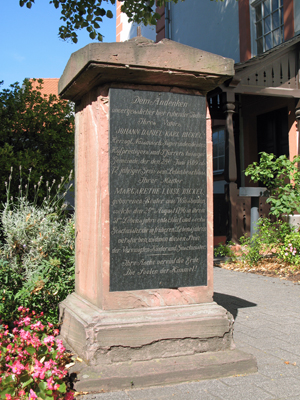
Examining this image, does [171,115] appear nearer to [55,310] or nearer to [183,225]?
[183,225]

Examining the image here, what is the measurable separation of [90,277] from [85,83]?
1.40 m

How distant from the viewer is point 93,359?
8.84 feet

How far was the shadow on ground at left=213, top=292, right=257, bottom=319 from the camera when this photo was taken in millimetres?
4537

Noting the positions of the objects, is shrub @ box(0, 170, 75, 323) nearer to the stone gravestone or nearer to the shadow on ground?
the stone gravestone

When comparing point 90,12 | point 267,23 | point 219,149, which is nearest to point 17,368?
point 90,12

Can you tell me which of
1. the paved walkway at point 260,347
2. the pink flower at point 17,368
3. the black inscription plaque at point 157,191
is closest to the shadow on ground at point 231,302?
the paved walkway at point 260,347

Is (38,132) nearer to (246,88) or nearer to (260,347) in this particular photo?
(246,88)

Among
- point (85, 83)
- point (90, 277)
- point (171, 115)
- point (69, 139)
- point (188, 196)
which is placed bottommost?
point (90, 277)

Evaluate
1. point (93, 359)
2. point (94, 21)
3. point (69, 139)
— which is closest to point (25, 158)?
point (69, 139)

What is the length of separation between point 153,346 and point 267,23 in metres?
10.7

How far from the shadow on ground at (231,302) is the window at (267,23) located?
26.5ft

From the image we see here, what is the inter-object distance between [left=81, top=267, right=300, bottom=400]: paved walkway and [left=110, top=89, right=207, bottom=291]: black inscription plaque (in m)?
0.69

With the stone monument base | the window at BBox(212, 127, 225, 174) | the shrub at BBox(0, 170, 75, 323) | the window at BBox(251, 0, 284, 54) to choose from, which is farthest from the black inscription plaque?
the window at BBox(212, 127, 225, 174)

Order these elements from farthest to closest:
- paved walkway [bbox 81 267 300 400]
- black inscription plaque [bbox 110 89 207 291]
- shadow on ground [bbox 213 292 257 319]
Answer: shadow on ground [bbox 213 292 257 319] → black inscription plaque [bbox 110 89 207 291] → paved walkway [bbox 81 267 300 400]
